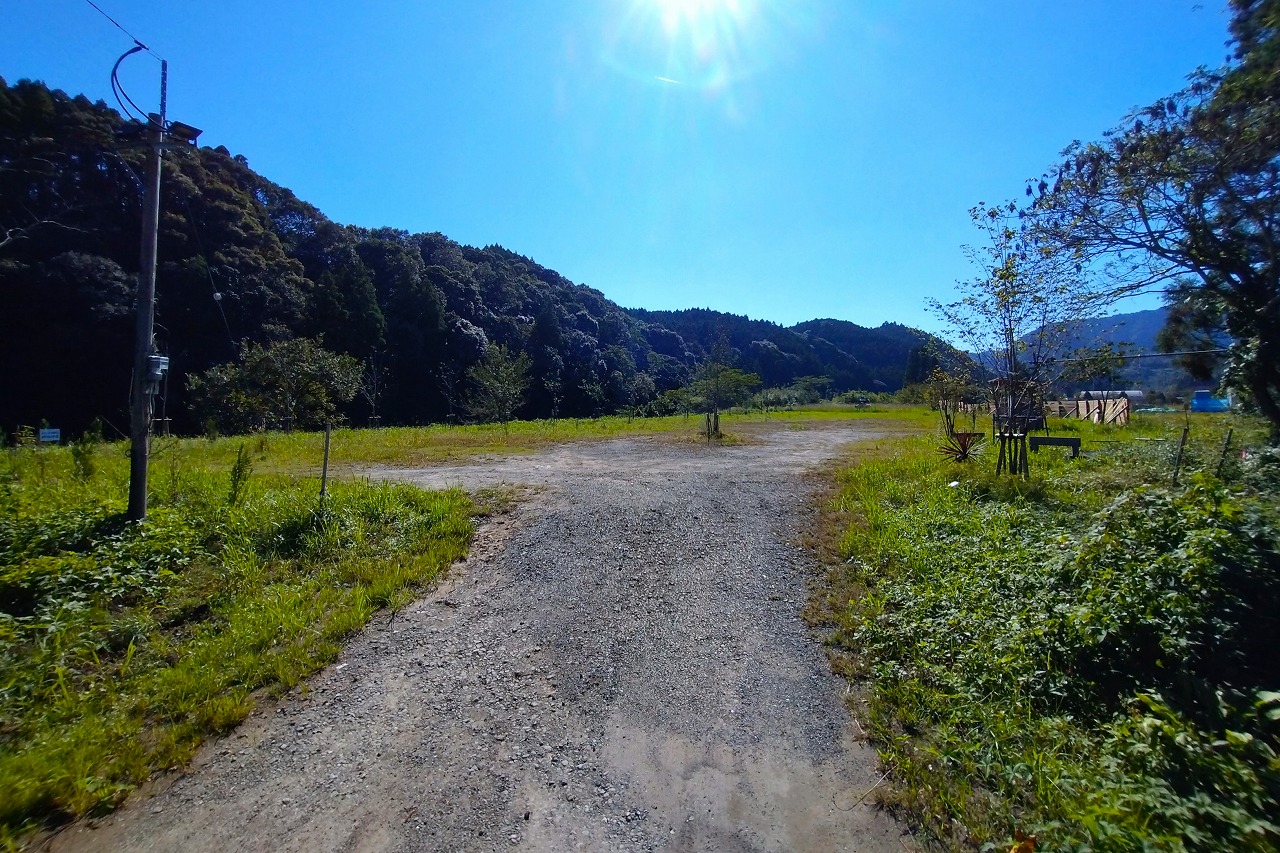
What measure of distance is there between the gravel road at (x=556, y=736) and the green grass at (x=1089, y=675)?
1.36ft

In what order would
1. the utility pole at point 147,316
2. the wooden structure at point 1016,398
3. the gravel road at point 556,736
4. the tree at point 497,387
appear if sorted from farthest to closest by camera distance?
the tree at point 497,387 → the wooden structure at point 1016,398 → the utility pole at point 147,316 → the gravel road at point 556,736

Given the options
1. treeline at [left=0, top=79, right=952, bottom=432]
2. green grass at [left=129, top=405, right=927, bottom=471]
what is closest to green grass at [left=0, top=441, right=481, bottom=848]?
green grass at [left=129, top=405, right=927, bottom=471]

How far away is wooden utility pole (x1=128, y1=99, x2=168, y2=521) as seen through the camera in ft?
16.2

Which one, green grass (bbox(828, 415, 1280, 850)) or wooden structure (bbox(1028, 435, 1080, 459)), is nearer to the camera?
green grass (bbox(828, 415, 1280, 850))

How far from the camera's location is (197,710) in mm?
2980

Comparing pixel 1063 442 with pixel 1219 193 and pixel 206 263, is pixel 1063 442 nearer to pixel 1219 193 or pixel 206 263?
pixel 1219 193

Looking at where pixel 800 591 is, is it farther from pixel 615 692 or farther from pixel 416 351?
pixel 416 351

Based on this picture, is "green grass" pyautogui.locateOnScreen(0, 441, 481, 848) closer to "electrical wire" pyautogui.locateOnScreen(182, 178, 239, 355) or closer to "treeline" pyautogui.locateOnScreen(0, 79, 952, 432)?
"treeline" pyautogui.locateOnScreen(0, 79, 952, 432)

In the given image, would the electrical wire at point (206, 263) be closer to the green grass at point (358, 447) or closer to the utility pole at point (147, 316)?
the green grass at point (358, 447)

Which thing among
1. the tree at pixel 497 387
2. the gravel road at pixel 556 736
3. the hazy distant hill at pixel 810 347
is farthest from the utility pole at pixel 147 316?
the hazy distant hill at pixel 810 347

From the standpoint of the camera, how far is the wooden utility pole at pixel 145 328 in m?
4.95

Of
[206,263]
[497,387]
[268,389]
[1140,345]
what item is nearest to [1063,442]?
[1140,345]

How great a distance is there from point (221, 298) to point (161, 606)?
107ft

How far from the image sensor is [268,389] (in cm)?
2156
